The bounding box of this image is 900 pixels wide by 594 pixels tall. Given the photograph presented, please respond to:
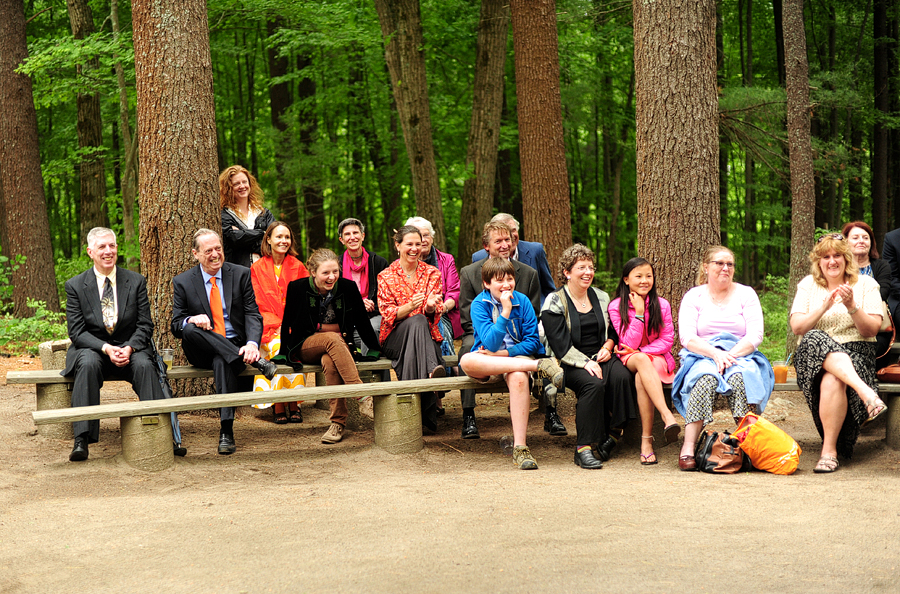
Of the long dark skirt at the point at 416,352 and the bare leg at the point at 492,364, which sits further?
the long dark skirt at the point at 416,352

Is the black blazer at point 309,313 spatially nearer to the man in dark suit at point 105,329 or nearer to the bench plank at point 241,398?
the bench plank at point 241,398

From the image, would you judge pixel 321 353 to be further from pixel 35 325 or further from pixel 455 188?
pixel 455 188

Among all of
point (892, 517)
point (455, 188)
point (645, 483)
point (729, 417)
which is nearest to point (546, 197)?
point (729, 417)

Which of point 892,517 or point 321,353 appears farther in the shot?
point 321,353

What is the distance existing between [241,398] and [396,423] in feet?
3.52

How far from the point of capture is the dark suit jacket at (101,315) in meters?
5.27

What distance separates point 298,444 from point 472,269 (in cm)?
196

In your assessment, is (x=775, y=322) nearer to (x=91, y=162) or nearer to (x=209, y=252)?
(x=209, y=252)

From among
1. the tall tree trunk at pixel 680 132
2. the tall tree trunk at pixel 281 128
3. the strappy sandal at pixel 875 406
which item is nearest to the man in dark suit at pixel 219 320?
the tall tree trunk at pixel 680 132

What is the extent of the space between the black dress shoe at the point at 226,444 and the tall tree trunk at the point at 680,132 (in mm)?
3514

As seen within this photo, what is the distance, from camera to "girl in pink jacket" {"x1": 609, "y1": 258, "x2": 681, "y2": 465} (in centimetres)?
509

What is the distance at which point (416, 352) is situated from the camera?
5.83 meters

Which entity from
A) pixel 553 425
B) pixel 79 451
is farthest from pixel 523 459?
pixel 79 451

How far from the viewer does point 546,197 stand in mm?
9250
